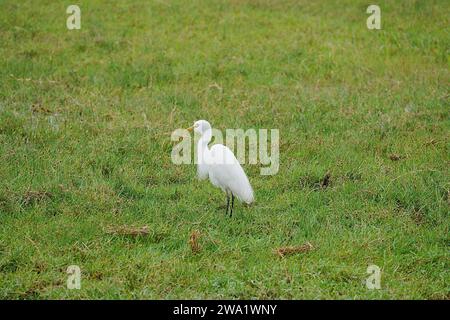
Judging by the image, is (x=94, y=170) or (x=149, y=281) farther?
(x=94, y=170)

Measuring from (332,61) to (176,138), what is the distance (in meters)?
5.59

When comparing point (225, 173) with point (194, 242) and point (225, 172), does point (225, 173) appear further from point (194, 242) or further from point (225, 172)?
point (194, 242)

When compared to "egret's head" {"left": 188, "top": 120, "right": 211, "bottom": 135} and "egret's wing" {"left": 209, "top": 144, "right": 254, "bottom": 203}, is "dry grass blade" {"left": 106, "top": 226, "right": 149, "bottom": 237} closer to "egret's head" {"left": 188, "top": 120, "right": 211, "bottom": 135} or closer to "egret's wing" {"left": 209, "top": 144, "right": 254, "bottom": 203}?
"egret's wing" {"left": 209, "top": 144, "right": 254, "bottom": 203}

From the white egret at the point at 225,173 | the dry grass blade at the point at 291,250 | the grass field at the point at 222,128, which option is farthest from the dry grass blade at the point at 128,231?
the dry grass blade at the point at 291,250

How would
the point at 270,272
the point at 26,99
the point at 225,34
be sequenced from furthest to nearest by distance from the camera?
the point at 225,34, the point at 26,99, the point at 270,272

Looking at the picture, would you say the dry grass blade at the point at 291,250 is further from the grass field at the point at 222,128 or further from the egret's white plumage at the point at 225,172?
the egret's white plumage at the point at 225,172

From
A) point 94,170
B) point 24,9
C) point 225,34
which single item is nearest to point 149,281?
point 94,170

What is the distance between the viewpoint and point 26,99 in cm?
1193

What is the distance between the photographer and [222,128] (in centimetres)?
1090

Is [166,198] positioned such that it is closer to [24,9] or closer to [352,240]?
[352,240]

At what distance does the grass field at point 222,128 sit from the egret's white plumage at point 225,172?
0.89 feet

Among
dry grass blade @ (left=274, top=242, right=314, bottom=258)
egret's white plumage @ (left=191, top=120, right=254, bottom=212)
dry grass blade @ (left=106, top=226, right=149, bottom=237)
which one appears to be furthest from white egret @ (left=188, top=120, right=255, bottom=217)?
dry grass blade @ (left=106, top=226, right=149, bottom=237)
